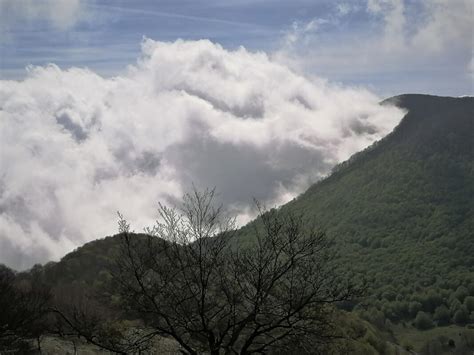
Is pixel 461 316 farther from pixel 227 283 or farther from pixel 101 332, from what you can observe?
pixel 227 283

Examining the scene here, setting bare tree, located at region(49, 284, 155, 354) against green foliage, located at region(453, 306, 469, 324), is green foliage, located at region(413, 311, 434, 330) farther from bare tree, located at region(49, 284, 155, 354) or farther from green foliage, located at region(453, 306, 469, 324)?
bare tree, located at region(49, 284, 155, 354)

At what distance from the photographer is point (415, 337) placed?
157750mm

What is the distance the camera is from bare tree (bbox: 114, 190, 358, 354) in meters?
11.6

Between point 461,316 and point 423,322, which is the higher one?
point 423,322

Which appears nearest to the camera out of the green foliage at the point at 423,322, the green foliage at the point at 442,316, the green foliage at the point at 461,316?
the green foliage at the point at 423,322

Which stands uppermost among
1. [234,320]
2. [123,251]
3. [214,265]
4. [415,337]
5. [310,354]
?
[123,251]

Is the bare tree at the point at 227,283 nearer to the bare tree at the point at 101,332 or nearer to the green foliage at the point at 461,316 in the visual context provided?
the bare tree at the point at 101,332

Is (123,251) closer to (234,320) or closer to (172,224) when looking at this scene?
(172,224)

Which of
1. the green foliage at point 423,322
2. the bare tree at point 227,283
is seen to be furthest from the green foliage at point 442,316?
the bare tree at point 227,283

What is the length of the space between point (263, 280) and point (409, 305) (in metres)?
178

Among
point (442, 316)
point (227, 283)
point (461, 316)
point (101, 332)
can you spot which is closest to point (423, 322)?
point (442, 316)

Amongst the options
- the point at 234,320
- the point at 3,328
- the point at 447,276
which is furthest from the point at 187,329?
the point at 447,276

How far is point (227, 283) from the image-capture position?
12.3 metres

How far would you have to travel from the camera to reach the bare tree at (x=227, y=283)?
11.6 metres
